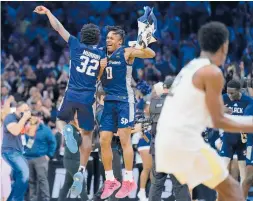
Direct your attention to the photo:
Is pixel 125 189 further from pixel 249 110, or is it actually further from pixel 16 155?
pixel 16 155

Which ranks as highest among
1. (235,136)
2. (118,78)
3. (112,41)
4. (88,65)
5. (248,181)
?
A: (112,41)

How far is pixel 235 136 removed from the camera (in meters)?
13.4

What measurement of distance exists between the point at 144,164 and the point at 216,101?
284 inches

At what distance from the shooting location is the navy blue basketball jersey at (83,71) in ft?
35.7

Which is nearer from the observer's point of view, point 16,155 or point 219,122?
point 219,122

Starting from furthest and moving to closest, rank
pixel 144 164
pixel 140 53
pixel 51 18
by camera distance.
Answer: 1. pixel 144 164
2. pixel 140 53
3. pixel 51 18

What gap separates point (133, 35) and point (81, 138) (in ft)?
33.1

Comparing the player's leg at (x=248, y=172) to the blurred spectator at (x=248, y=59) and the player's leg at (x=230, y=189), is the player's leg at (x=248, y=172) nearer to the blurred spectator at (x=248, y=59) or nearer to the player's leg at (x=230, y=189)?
the player's leg at (x=230, y=189)

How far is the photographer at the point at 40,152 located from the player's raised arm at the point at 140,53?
156 inches

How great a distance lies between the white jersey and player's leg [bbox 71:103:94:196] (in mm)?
3346

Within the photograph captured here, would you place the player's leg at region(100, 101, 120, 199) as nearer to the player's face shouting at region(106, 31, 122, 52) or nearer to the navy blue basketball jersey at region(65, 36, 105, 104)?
the navy blue basketball jersey at region(65, 36, 105, 104)

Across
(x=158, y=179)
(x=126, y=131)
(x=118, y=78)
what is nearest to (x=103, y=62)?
(x=118, y=78)

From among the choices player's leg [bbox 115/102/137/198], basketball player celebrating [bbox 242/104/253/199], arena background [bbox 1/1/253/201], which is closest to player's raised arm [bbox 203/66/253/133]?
player's leg [bbox 115/102/137/198]

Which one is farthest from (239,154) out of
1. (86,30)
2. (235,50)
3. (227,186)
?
(235,50)
